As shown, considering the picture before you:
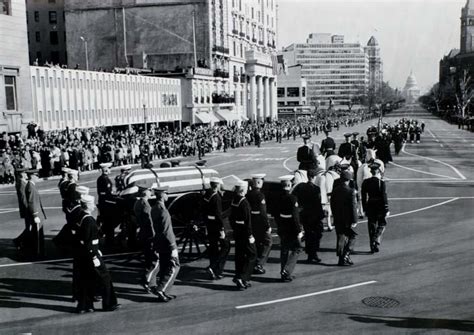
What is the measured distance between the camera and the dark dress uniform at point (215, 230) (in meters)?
10.2

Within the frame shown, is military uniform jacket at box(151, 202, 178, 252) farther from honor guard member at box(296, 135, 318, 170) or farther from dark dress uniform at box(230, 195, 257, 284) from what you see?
honor guard member at box(296, 135, 318, 170)

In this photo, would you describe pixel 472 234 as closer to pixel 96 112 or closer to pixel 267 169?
pixel 267 169

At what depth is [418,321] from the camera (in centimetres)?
805

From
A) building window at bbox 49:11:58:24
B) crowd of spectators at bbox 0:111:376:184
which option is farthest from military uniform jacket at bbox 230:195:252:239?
building window at bbox 49:11:58:24

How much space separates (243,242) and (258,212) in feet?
2.56

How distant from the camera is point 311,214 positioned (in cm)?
1143

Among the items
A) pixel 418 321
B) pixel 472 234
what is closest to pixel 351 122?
pixel 472 234

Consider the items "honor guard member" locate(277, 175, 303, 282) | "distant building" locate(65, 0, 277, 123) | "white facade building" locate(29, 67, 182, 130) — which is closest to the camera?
"honor guard member" locate(277, 175, 303, 282)

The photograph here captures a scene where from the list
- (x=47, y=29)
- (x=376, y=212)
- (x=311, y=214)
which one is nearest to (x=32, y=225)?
(x=311, y=214)

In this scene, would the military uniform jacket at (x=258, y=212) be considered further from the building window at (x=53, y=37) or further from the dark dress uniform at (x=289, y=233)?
the building window at (x=53, y=37)

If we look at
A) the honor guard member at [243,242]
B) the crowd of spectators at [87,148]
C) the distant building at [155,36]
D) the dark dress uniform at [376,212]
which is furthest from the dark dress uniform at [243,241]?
the distant building at [155,36]

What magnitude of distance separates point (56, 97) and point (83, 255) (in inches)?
1246

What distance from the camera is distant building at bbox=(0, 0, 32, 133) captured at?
106 feet

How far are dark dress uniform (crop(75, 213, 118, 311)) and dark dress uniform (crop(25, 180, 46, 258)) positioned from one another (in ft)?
12.6
